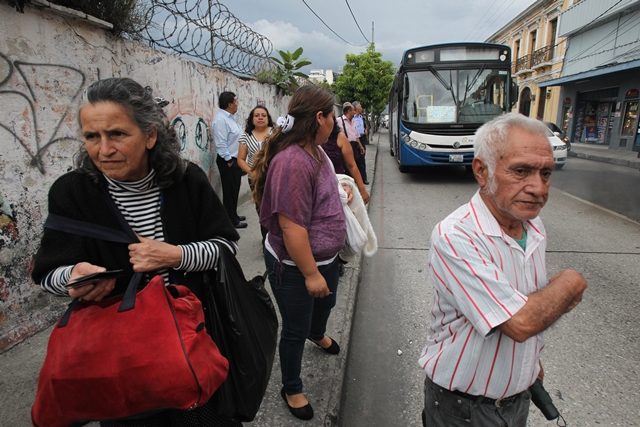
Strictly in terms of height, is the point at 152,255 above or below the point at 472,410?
above

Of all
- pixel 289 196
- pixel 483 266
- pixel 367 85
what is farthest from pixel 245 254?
pixel 367 85

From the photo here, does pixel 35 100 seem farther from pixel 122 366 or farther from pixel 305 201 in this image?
pixel 122 366

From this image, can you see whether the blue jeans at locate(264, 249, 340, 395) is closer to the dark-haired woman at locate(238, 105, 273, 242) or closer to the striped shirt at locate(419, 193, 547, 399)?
the striped shirt at locate(419, 193, 547, 399)

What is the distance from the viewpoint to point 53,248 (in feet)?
4.39

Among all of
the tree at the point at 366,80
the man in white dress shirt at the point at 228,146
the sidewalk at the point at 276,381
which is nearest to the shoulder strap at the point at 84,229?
the sidewalk at the point at 276,381

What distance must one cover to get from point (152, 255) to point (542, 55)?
3201 cm

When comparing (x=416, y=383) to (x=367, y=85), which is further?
(x=367, y=85)

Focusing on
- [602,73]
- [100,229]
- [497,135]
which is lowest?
[100,229]

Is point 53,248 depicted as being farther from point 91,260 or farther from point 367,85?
point 367,85

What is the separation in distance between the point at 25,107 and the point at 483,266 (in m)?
3.10

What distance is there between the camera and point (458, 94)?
9.30 meters

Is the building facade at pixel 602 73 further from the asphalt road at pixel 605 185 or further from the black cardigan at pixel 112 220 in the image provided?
the black cardigan at pixel 112 220

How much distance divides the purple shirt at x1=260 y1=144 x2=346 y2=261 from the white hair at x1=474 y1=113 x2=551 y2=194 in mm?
798

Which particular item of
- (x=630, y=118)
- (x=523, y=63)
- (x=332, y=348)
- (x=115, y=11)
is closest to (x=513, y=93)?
(x=115, y=11)
